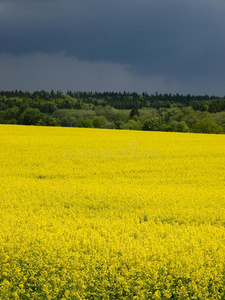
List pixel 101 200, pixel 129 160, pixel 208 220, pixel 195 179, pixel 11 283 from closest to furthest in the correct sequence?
pixel 11 283
pixel 208 220
pixel 101 200
pixel 195 179
pixel 129 160

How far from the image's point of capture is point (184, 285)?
22.2ft

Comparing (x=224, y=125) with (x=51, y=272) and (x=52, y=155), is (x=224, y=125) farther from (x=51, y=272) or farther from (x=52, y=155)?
(x=51, y=272)

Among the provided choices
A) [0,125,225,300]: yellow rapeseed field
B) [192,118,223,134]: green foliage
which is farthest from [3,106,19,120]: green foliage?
[0,125,225,300]: yellow rapeseed field

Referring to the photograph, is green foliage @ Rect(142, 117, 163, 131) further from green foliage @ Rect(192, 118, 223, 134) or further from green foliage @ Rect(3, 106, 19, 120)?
green foliage @ Rect(3, 106, 19, 120)

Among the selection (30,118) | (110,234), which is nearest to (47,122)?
(30,118)

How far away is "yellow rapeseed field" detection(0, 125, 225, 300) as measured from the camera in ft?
21.8

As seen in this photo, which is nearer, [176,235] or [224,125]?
[176,235]

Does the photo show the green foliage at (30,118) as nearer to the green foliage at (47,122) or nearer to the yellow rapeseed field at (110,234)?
the green foliage at (47,122)

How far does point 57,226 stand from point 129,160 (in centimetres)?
1302

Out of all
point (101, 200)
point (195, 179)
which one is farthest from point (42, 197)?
point (195, 179)

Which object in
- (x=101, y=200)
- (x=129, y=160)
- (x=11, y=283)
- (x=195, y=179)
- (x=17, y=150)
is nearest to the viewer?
(x=11, y=283)

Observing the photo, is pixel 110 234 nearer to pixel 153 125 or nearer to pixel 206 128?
pixel 153 125

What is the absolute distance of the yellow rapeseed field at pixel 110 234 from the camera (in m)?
6.64

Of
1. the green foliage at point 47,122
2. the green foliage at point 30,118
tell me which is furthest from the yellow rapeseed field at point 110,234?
the green foliage at point 30,118
